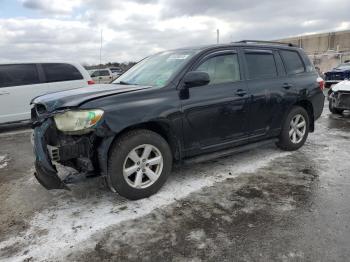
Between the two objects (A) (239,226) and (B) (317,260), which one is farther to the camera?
(A) (239,226)

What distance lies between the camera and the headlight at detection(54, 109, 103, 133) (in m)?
3.47

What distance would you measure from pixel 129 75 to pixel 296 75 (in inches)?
108

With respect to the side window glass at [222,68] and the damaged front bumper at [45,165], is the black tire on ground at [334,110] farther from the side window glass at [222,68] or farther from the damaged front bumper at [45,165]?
the damaged front bumper at [45,165]

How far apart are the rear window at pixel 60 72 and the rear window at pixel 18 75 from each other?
0.88ft

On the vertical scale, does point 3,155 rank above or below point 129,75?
below

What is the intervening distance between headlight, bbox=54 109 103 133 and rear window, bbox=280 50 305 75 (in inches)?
135

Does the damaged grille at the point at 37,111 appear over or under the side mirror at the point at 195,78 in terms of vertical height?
under

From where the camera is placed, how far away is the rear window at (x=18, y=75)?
8.18 metres

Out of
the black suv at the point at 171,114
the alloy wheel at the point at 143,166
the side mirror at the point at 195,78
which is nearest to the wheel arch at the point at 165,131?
the black suv at the point at 171,114

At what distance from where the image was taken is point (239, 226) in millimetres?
3285

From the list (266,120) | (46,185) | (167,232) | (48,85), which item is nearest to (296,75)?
(266,120)

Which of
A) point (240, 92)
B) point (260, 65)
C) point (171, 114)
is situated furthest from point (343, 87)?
point (171, 114)

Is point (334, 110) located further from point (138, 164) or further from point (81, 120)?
point (81, 120)

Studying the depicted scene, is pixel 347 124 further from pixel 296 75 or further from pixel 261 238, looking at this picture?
pixel 261 238
